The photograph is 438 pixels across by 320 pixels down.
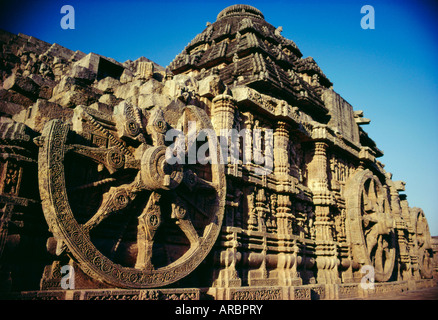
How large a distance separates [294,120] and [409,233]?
10720 mm

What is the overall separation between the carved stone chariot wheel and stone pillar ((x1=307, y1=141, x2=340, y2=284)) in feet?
15.2

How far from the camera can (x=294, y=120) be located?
943 cm

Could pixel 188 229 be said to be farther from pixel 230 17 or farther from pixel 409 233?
pixel 409 233

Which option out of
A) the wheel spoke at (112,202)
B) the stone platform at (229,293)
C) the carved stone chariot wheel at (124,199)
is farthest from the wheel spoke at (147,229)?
the stone platform at (229,293)

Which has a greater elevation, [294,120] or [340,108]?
[340,108]

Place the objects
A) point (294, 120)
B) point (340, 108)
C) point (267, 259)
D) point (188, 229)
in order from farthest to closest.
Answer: point (340, 108) < point (294, 120) < point (267, 259) < point (188, 229)

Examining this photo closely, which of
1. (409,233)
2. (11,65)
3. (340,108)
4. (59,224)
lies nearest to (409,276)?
(409,233)

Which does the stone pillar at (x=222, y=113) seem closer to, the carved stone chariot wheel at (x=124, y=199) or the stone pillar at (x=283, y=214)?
the carved stone chariot wheel at (x=124, y=199)

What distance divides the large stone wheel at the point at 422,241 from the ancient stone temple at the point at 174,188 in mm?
4894

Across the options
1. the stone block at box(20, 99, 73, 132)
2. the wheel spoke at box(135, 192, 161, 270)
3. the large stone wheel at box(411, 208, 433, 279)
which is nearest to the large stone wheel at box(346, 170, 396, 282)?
the large stone wheel at box(411, 208, 433, 279)

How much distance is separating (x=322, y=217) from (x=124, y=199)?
6.85 meters

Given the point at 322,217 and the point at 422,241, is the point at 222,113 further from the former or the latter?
the point at 422,241

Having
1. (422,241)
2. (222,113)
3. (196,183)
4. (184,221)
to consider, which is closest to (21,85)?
(196,183)
